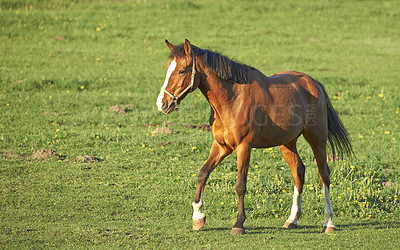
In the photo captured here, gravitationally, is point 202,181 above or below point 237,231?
above

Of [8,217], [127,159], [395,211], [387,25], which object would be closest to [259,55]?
[387,25]

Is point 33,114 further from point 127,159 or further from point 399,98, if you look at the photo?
point 399,98

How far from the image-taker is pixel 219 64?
6797mm

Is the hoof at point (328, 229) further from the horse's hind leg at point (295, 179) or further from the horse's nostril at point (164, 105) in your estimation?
the horse's nostril at point (164, 105)

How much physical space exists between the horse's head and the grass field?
168 cm

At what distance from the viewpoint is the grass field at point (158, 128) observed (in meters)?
7.34

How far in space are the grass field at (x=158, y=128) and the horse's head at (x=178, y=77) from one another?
168cm

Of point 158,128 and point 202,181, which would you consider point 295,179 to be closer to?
point 202,181

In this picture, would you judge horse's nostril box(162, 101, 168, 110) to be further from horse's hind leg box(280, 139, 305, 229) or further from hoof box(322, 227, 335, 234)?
hoof box(322, 227, 335, 234)

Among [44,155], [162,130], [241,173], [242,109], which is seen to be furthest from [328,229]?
[162,130]

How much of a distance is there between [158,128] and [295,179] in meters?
5.60

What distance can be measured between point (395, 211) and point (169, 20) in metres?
17.7

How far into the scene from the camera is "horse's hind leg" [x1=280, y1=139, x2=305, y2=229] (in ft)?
24.7

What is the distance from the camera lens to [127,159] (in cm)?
1062
